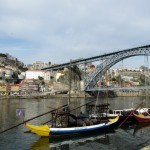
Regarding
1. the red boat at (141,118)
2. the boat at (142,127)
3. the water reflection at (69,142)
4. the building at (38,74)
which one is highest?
the building at (38,74)

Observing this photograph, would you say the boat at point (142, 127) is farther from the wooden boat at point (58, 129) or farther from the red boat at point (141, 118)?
the wooden boat at point (58, 129)

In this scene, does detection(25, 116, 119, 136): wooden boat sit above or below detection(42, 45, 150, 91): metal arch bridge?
below

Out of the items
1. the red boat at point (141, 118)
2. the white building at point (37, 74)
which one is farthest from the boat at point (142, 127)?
the white building at point (37, 74)

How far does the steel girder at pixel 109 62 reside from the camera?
101938 mm

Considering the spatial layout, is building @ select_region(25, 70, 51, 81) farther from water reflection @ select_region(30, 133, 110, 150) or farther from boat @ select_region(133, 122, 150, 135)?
water reflection @ select_region(30, 133, 110, 150)

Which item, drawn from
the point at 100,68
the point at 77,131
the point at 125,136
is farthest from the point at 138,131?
the point at 100,68

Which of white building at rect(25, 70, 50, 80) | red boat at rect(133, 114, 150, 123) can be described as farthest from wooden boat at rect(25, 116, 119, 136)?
white building at rect(25, 70, 50, 80)

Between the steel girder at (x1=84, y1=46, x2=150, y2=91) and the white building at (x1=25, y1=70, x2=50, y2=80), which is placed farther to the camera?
the white building at (x1=25, y1=70, x2=50, y2=80)

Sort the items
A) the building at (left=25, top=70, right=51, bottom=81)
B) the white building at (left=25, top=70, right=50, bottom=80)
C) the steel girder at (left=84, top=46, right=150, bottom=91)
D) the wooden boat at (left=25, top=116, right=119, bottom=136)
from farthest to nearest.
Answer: the white building at (left=25, top=70, right=50, bottom=80) → the building at (left=25, top=70, right=51, bottom=81) → the steel girder at (left=84, top=46, right=150, bottom=91) → the wooden boat at (left=25, top=116, right=119, bottom=136)

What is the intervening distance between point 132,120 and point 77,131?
12269 millimetres

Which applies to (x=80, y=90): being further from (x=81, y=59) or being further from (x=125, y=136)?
(x=125, y=136)

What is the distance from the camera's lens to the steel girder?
334 feet

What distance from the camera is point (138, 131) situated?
38250mm

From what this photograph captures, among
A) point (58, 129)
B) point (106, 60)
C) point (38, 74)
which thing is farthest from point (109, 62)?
point (58, 129)
